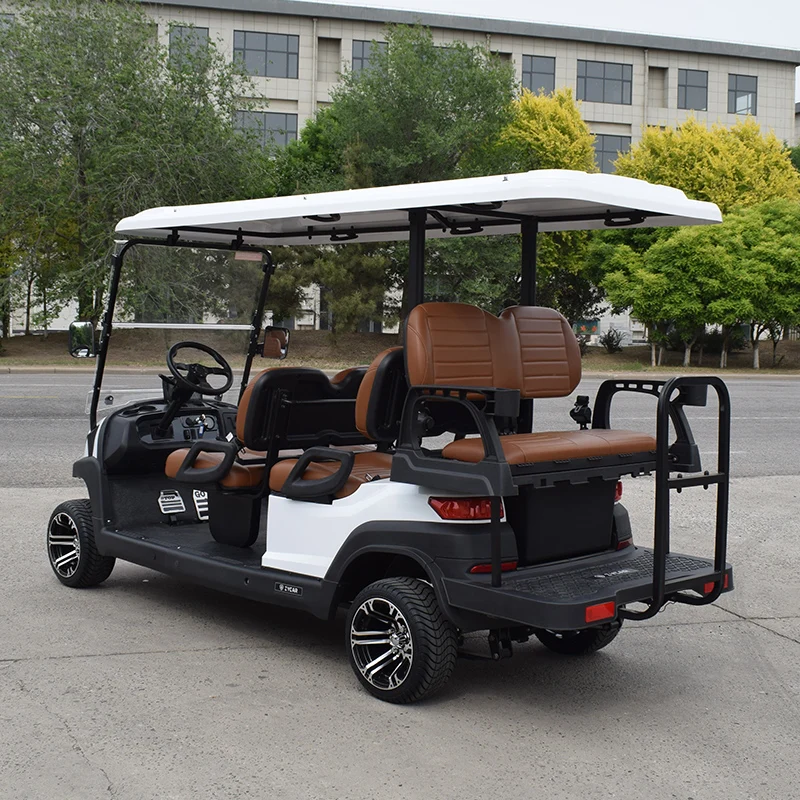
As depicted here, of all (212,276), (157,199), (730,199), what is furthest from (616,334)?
(212,276)

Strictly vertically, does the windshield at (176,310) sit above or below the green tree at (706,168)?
below

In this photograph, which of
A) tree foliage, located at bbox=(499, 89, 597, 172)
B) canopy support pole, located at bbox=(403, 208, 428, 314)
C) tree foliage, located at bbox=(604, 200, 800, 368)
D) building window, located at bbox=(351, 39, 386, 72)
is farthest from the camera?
building window, located at bbox=(351, 39, 386, 72)

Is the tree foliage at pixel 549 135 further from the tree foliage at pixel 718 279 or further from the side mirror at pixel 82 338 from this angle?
the side mirror at pixel 82 338

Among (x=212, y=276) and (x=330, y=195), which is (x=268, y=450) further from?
(x=212, y=276)

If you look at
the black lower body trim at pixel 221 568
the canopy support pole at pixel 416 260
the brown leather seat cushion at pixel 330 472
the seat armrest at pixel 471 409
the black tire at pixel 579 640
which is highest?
the canopy support pole at pixel 416 260

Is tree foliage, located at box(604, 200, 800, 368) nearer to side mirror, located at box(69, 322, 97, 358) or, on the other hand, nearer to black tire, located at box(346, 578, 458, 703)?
side mirror, located at box(69, 322, 97, 358)

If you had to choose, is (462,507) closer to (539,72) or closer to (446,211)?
(446,211)

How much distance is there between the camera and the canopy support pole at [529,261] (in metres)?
5.36

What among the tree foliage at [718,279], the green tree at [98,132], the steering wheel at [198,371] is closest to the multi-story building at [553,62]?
the green tree at [98,132]

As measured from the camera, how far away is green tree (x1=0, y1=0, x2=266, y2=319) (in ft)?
95.2

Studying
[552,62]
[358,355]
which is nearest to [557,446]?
[358,355]

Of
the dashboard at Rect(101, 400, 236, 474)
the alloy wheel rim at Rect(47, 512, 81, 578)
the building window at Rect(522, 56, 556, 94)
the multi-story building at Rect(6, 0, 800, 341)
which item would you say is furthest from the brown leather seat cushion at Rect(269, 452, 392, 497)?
the building window at Rect(522, 56, 556, 94)

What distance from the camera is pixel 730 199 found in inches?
1545

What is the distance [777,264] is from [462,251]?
32.0ft
